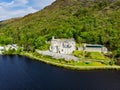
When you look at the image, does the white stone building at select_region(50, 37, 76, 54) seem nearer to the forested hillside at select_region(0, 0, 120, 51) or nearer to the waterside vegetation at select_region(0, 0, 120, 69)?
the waterside vegetation at select_region(0, 0, 120, 69)

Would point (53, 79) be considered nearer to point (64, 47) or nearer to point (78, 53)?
point (78, 53)

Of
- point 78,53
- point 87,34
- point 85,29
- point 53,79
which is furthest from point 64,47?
point 53,79

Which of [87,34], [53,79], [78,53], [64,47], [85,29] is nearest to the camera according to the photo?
[53,79]

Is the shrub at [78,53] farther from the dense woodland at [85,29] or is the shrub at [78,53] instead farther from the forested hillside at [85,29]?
the forested hillside at [85,29]

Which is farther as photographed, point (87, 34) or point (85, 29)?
point (85, 29)

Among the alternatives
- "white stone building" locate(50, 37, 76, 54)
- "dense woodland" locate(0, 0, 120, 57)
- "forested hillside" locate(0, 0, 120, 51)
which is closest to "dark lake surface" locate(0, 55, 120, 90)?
"white stone building" locate(50, 37, 76, 54)

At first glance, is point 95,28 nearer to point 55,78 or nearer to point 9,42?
point 9,42

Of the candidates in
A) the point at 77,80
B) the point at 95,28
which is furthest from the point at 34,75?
the point at 95,28

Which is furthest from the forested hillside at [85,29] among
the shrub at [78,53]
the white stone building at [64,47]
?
the white stone building at [64,47]
